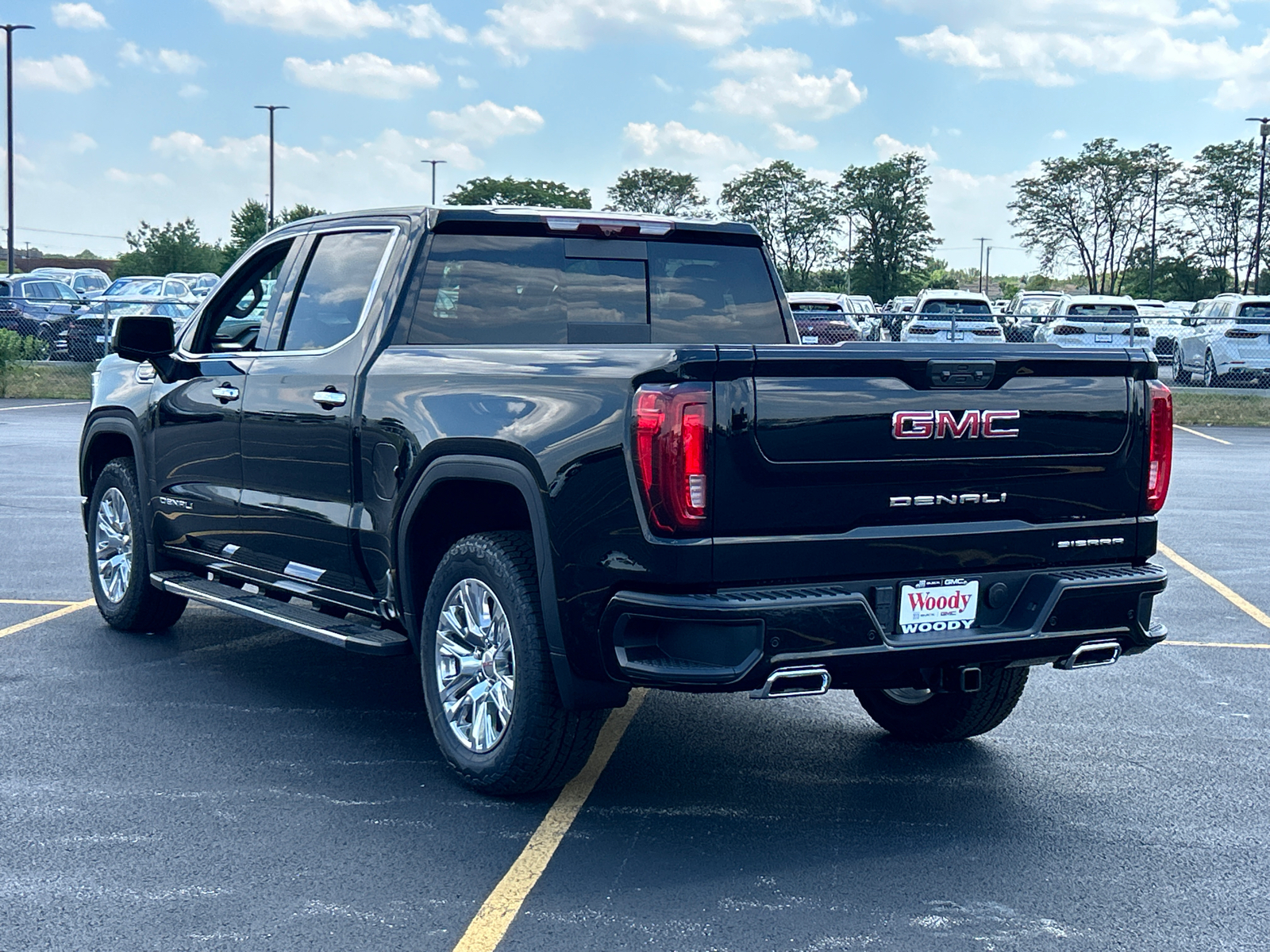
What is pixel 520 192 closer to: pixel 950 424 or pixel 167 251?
pixel 167 251

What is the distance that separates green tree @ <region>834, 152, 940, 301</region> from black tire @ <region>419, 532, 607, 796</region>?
94.3 metres

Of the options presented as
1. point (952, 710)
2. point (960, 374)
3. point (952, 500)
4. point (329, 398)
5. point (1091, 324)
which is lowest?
point (952, 710)

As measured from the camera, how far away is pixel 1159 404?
496cm

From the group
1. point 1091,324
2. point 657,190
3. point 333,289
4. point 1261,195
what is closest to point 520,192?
point 657,190

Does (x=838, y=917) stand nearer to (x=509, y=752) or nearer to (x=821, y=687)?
(x=821, y=687)

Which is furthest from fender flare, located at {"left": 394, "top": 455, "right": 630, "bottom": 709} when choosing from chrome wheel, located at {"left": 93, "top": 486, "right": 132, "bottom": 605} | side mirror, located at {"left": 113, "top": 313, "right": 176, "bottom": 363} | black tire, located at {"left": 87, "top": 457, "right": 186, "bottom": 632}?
chrome wheel, located at {"left": 93, "top": 486, "right": 132, "bottom": 605}

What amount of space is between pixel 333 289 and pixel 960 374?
2.79m

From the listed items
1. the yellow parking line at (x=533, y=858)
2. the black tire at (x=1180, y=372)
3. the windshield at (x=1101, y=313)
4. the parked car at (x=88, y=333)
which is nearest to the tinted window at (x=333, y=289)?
the yellow parking line at (x=533, y=858)

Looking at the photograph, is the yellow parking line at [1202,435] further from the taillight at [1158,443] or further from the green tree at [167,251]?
the green tree at [167,251]

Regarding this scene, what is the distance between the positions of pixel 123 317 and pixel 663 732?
317cm

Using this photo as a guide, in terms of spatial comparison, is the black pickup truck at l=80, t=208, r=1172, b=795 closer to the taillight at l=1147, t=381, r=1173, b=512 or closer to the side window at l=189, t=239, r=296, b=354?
the taillight at l=1147, t=381, r=1173, b=512

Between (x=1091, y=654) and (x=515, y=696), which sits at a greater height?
(x=1091, y=654)

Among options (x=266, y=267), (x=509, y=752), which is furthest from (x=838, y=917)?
(x=266, y=267)

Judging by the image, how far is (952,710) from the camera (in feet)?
18.7
